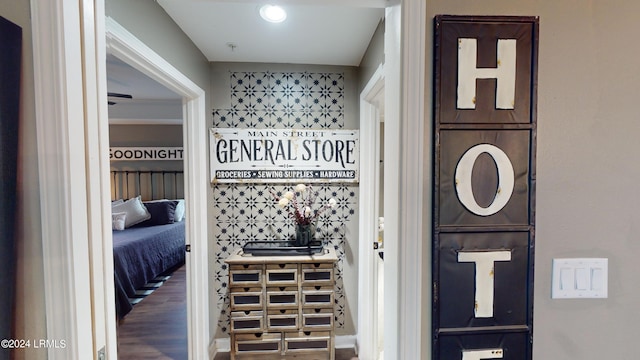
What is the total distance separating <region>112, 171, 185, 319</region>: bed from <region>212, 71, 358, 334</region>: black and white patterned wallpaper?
1.30 m

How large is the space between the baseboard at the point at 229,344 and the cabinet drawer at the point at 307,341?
0.80 feet

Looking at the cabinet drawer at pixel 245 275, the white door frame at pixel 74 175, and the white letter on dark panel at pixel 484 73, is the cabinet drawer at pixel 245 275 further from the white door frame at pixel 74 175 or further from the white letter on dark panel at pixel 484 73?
the white letter on dark panel at pixel 484 73

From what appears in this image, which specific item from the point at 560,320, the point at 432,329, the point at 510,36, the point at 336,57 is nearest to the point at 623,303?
the point at 560,320

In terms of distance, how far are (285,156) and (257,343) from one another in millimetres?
1417

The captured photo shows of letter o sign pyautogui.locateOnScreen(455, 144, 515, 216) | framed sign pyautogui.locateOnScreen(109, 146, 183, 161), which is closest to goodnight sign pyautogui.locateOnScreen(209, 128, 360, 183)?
letter o sign pyautogui.locateOnScreen(455, 144, 515, 216)

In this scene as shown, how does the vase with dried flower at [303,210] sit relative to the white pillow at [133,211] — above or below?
above

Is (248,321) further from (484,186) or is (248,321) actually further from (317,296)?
(484,186)

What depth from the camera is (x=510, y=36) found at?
759 mm

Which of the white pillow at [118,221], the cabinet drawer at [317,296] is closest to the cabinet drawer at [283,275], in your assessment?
the cabinet drawer at [317,296]

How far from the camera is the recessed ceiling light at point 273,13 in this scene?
1.43 metres

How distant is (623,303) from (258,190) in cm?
201

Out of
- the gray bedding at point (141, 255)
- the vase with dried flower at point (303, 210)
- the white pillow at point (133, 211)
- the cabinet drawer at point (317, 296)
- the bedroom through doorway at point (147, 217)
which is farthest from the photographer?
the white pillow at point (133, 211)

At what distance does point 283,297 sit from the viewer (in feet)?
6.47

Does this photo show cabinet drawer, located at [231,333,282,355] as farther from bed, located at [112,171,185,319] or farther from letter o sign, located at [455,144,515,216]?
letter o sign, located at [455,144,515,216]
